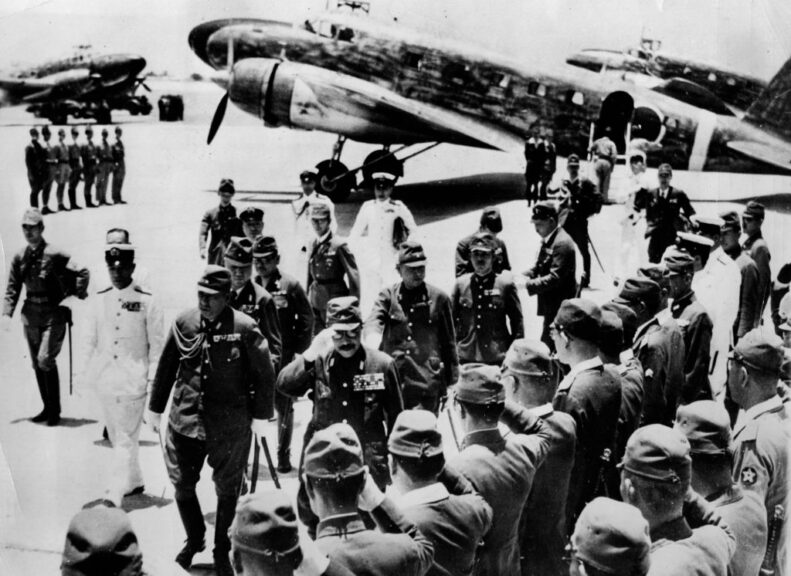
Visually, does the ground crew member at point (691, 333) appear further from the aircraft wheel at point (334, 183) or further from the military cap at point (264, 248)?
the aircraft wheel at point (334, 183)

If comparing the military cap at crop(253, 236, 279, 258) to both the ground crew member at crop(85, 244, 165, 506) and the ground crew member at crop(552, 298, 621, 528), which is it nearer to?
the ground crew member at crop(85, 244, 165, 506)

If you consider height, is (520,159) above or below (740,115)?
below

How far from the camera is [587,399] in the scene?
4.08 m

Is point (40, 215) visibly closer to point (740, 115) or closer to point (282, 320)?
point (282, 320)

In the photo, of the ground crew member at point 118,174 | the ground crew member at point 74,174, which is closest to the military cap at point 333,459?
the ground crew member at point 74,174

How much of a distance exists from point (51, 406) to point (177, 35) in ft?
10.9

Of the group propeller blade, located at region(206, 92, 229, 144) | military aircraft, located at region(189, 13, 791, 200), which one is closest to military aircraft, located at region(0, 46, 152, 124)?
propeller blade, located at region(206, 92, 229, 144)

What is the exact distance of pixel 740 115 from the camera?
12.7 meters

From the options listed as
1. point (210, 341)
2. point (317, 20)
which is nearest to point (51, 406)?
point (210, 341)

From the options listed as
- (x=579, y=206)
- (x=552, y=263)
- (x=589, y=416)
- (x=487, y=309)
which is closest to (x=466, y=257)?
(x=552, y=263)

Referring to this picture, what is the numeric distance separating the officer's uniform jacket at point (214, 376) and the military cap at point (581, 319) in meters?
1.73

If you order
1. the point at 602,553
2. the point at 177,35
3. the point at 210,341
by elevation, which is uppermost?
the point at 177,35

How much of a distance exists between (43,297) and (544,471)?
4335mm

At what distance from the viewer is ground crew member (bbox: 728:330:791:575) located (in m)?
3.76
